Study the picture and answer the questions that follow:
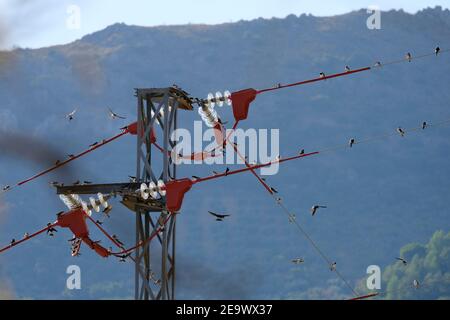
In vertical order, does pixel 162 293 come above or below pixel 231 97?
below

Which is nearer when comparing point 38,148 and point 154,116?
point 154,116

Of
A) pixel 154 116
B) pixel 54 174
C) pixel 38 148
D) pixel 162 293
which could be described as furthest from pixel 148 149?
pixel 54 174
